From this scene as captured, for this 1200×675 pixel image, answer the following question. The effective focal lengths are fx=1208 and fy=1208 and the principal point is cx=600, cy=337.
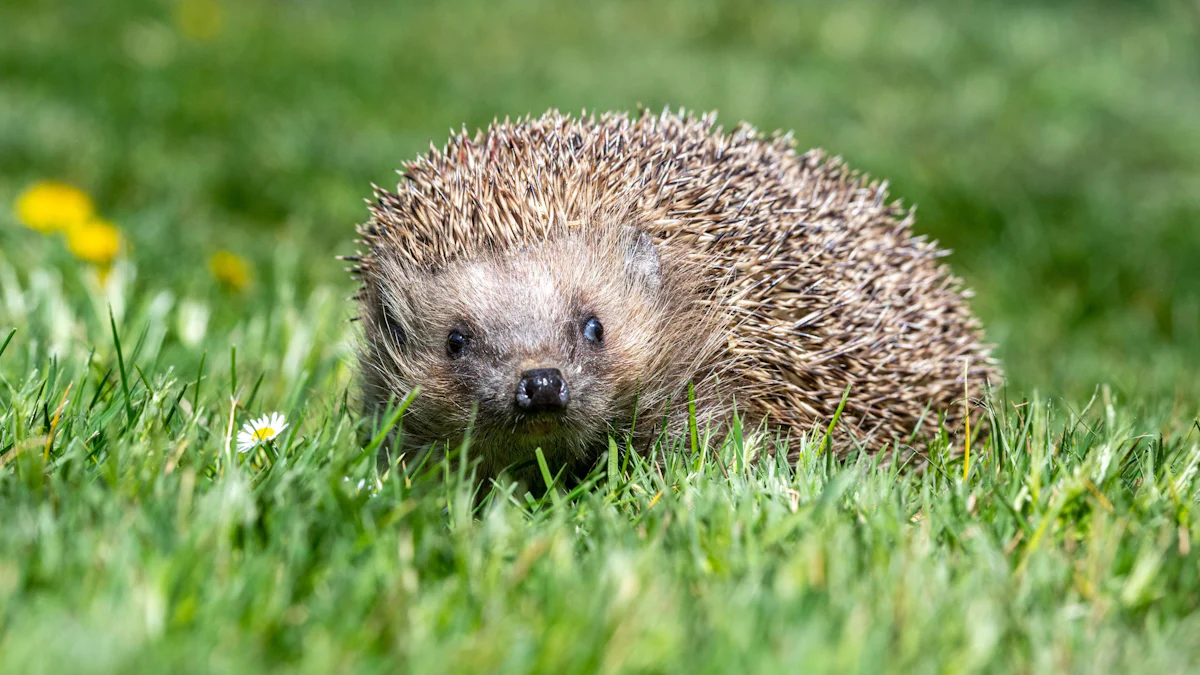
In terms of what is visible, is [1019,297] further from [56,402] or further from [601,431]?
[56,402]

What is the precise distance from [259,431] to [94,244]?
8.26ft

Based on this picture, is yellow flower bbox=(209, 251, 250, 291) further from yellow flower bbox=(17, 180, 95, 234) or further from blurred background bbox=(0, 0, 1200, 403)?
yellow flower bbox=(17, 180, 95, 234)

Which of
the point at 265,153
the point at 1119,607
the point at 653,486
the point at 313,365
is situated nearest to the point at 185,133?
the point at 265,153

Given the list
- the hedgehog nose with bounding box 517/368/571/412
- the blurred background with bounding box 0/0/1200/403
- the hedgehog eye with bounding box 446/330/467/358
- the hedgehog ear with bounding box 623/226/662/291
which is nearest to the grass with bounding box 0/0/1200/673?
the blurred background with bounding box 0/0/1200/403

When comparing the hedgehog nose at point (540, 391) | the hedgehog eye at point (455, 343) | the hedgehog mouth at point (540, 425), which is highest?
the hedgehog eye at point (455, 343)

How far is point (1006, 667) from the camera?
80.0 inches

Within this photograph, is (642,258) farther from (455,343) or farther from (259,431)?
(259,431)

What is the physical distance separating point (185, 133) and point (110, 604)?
19.8 feet

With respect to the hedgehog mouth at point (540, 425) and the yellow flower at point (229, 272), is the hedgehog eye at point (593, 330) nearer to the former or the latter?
the hedgehog mouth at point (540, 425)

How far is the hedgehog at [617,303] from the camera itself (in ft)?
10.8

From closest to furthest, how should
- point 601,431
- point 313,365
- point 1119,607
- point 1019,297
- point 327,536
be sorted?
point 1119,607
point 327,536
point 601,431
point 313,365
point 1019,297

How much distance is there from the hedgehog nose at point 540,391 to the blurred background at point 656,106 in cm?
164

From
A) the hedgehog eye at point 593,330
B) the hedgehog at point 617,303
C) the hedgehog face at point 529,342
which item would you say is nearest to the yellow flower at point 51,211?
the hedgehog at point 617,303

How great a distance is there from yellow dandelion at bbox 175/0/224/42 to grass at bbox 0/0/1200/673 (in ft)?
0.12
